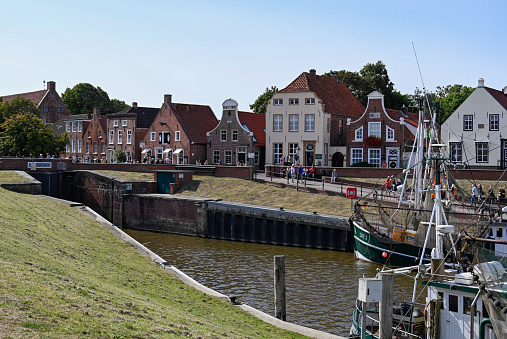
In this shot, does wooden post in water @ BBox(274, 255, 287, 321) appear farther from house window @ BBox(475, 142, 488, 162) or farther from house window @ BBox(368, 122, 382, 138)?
house window @ BBox(368, 122, 382, 138)

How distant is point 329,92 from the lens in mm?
64062

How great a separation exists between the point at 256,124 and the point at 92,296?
53053 millimetres

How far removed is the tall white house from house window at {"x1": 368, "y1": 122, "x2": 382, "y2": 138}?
250 inches

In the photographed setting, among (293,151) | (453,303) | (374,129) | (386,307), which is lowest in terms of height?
(453,303)

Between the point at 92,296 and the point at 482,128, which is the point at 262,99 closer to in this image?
the point at 482,128

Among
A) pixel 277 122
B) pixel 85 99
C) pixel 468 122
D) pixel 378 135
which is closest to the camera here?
pixel 468 122

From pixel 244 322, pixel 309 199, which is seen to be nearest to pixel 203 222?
pixel 309 199

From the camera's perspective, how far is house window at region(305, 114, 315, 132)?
5995cm

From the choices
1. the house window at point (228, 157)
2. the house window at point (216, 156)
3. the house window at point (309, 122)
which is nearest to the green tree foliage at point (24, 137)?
the house window at point (216, 156)

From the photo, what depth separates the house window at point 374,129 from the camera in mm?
56844

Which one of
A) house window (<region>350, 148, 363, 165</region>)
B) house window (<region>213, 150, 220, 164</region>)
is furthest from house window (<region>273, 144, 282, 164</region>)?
house window (<region>350, 148, 363, 165</region>)

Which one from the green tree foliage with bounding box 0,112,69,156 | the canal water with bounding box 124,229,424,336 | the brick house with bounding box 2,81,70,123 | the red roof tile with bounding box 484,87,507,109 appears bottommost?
the canal water with bounding box 124,229,424,336

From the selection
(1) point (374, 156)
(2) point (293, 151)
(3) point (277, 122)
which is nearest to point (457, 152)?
(1) point (374, 156)

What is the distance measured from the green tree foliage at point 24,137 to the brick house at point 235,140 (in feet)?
63.2
